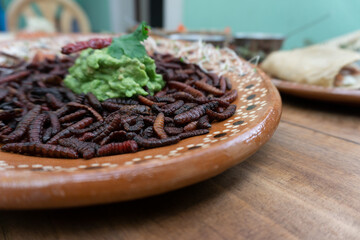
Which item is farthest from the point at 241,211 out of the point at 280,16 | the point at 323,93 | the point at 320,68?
the point at 280,16

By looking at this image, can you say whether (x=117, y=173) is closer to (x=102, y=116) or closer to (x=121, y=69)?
(x=102, y=116)

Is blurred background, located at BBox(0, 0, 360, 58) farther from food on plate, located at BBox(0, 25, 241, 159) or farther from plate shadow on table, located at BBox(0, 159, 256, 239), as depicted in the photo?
plate shadow on table, located at BBox(0, 159, 256, 239)

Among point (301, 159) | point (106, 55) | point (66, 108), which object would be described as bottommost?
point (301, 159)

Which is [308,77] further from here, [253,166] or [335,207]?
[335,207]

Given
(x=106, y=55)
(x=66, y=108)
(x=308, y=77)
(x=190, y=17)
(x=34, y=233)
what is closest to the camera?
(x=34, y=233)

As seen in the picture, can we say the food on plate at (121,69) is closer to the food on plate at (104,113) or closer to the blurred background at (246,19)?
the food on plate at (104,113)

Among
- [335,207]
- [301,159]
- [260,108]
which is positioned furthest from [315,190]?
[260,108]
